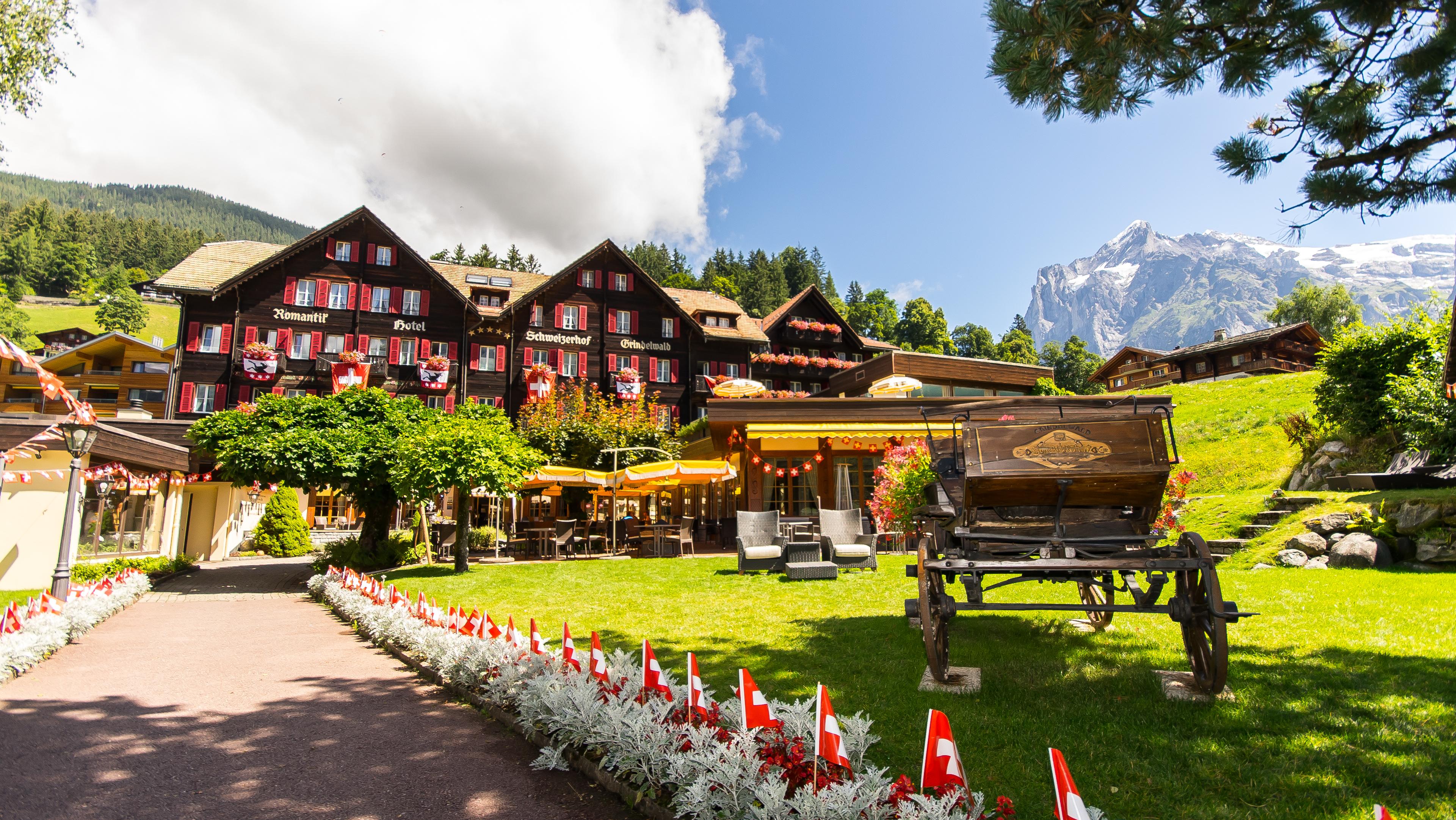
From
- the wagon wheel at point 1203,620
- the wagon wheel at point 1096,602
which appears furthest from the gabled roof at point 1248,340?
the wagon wheel at point 1203,620

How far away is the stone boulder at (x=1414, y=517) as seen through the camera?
951cm

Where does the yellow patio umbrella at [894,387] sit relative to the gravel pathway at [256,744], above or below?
above

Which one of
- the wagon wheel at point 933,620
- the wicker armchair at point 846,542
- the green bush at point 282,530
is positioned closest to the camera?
the wagon wheel at point 933,620

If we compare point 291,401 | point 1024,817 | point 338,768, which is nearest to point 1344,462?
point 1024,817

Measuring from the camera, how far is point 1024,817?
9.38 feet

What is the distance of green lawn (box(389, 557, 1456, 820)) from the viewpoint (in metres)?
3.11

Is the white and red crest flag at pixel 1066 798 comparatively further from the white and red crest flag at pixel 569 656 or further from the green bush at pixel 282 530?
the green bush at pixel 282 530

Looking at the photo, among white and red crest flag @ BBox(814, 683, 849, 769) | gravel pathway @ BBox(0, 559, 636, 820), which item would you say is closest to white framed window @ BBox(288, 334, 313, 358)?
gravel pathway @ BBox(0, 559, 636, 820)

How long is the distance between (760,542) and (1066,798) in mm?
11155

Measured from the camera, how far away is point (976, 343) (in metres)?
84.9

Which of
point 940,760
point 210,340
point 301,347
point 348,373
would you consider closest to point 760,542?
point 940,760

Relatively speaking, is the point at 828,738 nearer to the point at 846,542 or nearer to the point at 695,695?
the point at 695,695

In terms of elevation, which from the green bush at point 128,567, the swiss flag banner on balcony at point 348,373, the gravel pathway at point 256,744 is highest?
the swiss flag banner on balcony at point 348,373

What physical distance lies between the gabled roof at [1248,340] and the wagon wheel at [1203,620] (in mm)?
48194
